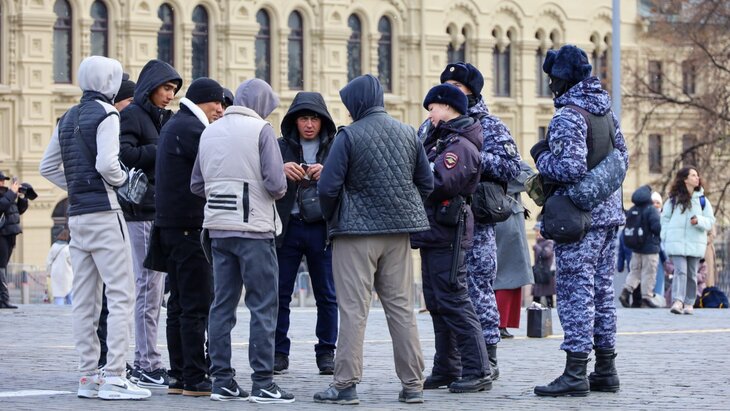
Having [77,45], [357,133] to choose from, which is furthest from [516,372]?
[77,45]

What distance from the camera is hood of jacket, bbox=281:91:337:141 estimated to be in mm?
14031

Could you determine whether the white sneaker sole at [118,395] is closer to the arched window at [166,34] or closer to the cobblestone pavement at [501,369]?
the cobblestone pavement at [501,369]

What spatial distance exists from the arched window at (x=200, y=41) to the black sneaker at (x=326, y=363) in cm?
3839

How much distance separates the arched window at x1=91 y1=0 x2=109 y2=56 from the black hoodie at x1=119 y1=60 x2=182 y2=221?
123 ft

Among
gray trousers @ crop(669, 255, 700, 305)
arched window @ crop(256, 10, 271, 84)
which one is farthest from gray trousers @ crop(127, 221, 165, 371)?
arched window @ crop(256, 10, 271, 84)

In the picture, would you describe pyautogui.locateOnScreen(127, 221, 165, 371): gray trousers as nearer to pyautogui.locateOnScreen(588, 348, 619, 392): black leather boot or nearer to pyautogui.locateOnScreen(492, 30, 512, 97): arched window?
pyautogui.locateOnScreen(588, 348, 619, 392): black leather boot

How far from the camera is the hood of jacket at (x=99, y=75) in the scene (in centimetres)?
1237

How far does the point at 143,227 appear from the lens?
524 inches

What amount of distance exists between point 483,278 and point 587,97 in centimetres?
177

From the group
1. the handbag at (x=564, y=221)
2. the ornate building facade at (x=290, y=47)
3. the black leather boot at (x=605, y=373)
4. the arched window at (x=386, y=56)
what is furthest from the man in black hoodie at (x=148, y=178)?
the arched window at (x=386, y=56)

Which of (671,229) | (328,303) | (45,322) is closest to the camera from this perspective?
(328,303)

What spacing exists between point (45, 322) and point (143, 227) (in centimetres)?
822

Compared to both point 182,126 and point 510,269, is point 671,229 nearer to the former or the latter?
point 510,269

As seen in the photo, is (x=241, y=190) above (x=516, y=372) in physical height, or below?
above
